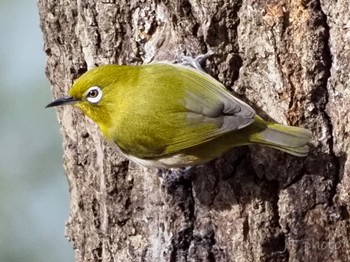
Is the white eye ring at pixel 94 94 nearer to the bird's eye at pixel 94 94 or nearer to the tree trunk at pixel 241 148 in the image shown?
the bird's eye at pixel 94 94

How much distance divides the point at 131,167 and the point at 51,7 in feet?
2.69

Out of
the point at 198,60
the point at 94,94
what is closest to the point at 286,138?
the point at 198,60

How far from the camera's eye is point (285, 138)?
2881 millimetres

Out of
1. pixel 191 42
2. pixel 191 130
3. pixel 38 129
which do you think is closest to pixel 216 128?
pixel 191 130

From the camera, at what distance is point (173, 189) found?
328 cm

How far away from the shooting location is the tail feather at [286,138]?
9.41 feet

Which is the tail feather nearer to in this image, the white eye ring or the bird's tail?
the bird's tail

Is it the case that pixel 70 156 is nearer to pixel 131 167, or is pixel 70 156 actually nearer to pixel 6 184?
pixel 131 167

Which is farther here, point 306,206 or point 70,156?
point 70,156

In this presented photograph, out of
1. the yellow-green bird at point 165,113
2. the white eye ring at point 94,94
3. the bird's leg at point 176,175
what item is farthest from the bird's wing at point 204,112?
the white eye ring at point 94,94

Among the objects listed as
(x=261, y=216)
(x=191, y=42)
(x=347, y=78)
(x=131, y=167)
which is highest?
(x=191, y=42)

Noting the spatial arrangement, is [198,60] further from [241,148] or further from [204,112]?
[241,148]

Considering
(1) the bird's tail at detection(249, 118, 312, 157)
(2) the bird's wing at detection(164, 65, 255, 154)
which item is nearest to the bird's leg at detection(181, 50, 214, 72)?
(2) the bird's wing at detection(164, 65, 255, 154)

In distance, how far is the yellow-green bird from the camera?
3.02m
